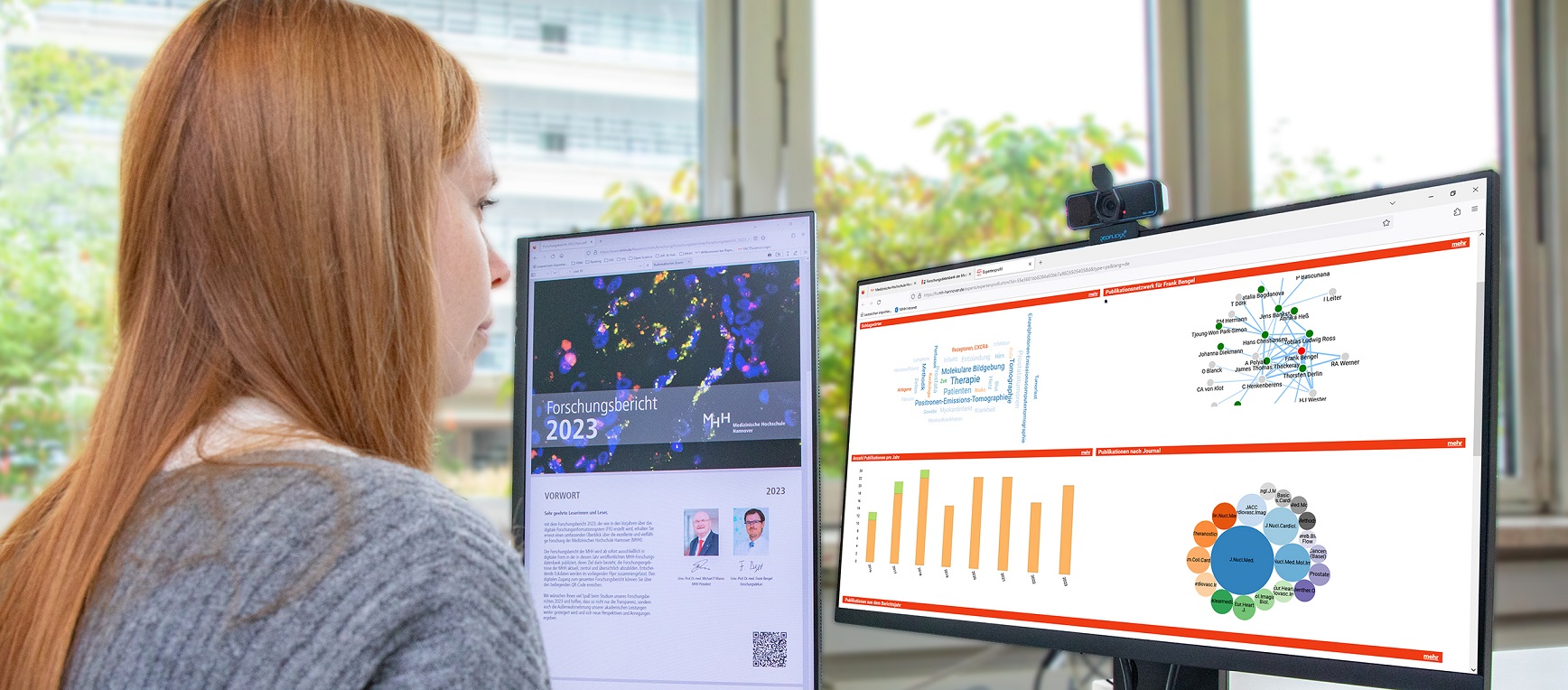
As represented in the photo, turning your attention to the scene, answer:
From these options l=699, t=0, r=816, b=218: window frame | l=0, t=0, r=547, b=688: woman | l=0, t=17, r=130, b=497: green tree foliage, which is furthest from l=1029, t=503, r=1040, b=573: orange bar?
l=0, t=17, r=130, b=497: green tree foliage

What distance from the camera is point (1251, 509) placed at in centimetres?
79

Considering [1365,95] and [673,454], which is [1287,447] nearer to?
[673,454]

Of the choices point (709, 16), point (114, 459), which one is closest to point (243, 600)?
point (114, 459)

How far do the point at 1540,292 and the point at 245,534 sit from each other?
258 cm

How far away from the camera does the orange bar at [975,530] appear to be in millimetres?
A: 936

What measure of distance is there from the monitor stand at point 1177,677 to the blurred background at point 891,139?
90cm

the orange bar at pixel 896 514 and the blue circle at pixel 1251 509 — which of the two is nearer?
the blue circle at pixel 1251 509

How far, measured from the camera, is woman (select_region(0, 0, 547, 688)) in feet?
1.72

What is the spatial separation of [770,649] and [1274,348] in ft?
1.75

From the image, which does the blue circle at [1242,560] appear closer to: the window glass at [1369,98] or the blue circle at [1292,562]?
the blue circle at [1292,562]

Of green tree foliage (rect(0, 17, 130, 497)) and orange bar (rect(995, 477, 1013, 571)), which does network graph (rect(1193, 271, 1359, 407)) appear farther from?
green tree foliage (rect(0, 17, 130, 497))

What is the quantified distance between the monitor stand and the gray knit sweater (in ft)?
1.85

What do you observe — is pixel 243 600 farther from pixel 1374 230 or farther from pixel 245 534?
pixel 1374 230

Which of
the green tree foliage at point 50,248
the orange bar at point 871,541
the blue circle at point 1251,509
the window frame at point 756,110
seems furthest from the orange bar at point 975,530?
the green tree foliage at point 50,248
